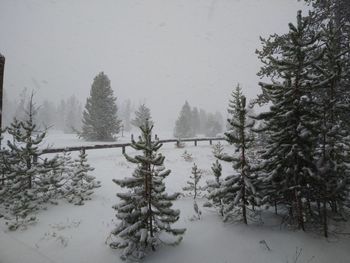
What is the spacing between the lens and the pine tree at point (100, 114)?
32219 millimetres

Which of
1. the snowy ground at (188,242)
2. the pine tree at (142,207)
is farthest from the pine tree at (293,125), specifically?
the pine tree at (142,207)

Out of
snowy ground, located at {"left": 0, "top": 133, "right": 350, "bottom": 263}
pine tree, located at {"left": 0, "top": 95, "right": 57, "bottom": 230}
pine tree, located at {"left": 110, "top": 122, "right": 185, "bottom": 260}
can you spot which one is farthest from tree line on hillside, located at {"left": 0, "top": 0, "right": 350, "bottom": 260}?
pine tree, located at {"left": 0, "top": 95, "right": 57, "bottom": 230}

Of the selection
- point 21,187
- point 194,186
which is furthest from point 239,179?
point 21,187

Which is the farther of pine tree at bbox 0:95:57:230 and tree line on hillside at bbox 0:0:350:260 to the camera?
pine tree at bbox 0:95:57:230

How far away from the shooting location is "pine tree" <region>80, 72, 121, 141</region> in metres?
32.2

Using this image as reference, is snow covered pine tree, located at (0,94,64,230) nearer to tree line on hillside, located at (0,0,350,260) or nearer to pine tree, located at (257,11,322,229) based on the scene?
tree line on hillside, located at (0,0,350,260)

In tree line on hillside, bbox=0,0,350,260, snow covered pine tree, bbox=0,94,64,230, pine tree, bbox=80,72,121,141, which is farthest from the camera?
pine tree, bbox=80,72,121,141

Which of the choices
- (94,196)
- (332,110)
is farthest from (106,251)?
(332,110)

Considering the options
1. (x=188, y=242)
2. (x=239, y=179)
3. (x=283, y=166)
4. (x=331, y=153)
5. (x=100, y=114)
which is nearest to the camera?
(x=188, y=242)

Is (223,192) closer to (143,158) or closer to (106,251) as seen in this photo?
(143,158)

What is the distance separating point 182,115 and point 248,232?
4721 cm

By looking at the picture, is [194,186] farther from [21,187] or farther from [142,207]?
[21,187]

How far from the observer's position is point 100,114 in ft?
106

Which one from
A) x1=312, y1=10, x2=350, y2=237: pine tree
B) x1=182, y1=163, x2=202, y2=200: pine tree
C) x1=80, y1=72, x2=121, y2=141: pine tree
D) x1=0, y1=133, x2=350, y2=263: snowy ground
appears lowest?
x1=0, y1=133, x2=350, y2=263: snowy ground
